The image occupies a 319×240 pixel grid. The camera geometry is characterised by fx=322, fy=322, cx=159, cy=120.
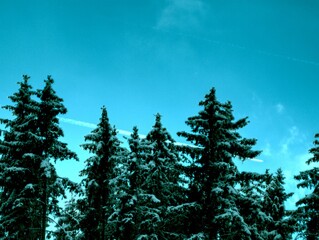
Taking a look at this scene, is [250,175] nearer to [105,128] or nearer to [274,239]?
[105,128]

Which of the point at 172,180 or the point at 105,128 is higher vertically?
the point at 105,128

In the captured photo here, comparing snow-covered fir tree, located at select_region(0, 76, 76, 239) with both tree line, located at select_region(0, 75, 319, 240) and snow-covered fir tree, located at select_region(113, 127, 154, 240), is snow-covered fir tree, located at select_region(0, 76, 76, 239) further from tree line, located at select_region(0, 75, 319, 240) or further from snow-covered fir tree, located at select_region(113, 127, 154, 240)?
snow-covered fir tree, located at select_region(113, 127, 154, 240)

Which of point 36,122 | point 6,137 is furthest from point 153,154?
point 6,137

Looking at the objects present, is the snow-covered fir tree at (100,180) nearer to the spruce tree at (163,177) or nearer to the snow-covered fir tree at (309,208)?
the spruce tree at (163,177)

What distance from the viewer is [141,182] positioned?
72.2 feet

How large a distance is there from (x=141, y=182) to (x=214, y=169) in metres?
6.20

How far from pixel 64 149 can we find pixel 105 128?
5.47 meters

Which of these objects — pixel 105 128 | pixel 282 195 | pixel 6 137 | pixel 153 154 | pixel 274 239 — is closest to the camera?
pixel 6 137

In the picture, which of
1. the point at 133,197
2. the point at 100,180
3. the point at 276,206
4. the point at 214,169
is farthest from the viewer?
the point at 276,206

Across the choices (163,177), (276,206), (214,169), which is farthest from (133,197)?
(276,206)

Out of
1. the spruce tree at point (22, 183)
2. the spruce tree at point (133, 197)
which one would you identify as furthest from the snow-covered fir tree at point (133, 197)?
the spruce tree at point (22, 183)

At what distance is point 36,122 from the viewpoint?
724 inches

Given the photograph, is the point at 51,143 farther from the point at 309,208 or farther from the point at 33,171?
the point at 309,208

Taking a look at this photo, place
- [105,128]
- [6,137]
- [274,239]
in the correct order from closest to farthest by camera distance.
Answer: [6,137] → [105,128] → [274,239]
